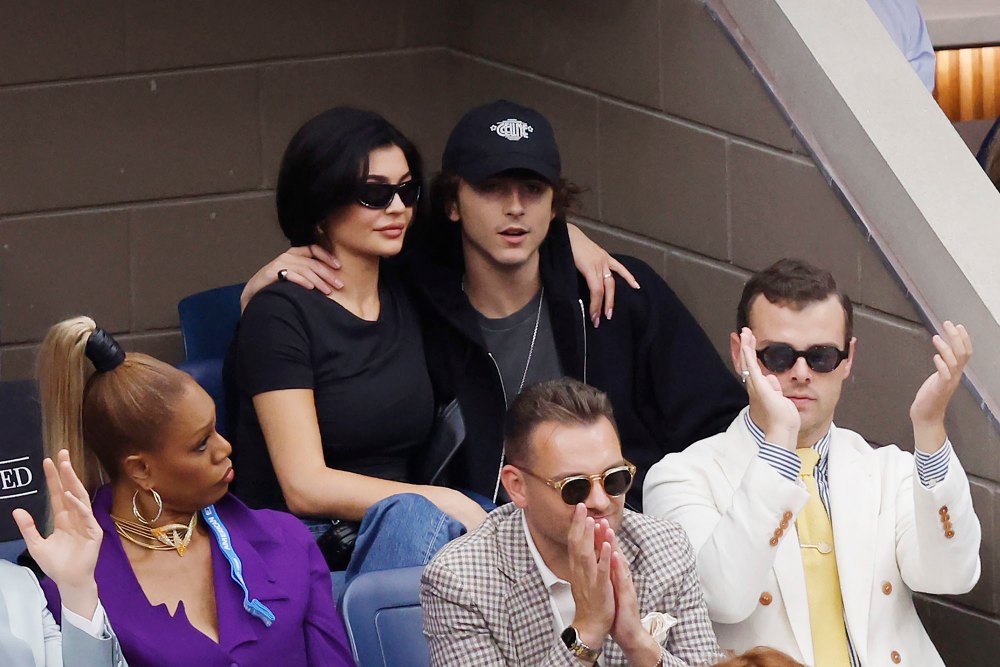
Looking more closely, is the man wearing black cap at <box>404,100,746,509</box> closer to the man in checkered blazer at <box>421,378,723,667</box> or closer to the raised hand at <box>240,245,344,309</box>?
the raised hand at <box>240,245,344,309</box>

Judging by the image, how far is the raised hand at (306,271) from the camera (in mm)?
3643

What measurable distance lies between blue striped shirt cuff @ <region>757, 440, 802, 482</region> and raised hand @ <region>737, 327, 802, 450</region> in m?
0.01

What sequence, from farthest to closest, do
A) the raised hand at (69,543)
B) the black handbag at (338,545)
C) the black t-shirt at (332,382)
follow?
the black t-shirt at (332,382), the black handbag at (338,545), the raised hand at (69,543)

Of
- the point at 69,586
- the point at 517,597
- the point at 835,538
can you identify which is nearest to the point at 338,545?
the point at 517,597

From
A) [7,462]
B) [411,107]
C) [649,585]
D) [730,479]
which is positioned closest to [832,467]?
[730,479]

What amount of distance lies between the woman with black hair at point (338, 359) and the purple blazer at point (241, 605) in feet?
1.25

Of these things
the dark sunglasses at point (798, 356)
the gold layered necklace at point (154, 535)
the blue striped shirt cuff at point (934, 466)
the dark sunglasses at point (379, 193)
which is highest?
the dark sunglasses at point (379, 193)

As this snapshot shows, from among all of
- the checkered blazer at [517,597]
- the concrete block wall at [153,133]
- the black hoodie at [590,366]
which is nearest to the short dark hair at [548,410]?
the checkered blazer at [517,597]

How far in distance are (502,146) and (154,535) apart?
125 centimetres

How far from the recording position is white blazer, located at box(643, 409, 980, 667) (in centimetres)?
303

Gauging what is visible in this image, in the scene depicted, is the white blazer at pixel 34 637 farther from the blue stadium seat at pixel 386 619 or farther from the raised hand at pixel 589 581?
the raised hand at pixel 589 581

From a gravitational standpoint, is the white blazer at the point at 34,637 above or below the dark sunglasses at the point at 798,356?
below

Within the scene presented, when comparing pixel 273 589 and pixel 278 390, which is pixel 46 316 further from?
pixel 273 589

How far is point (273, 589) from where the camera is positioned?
2930mm
